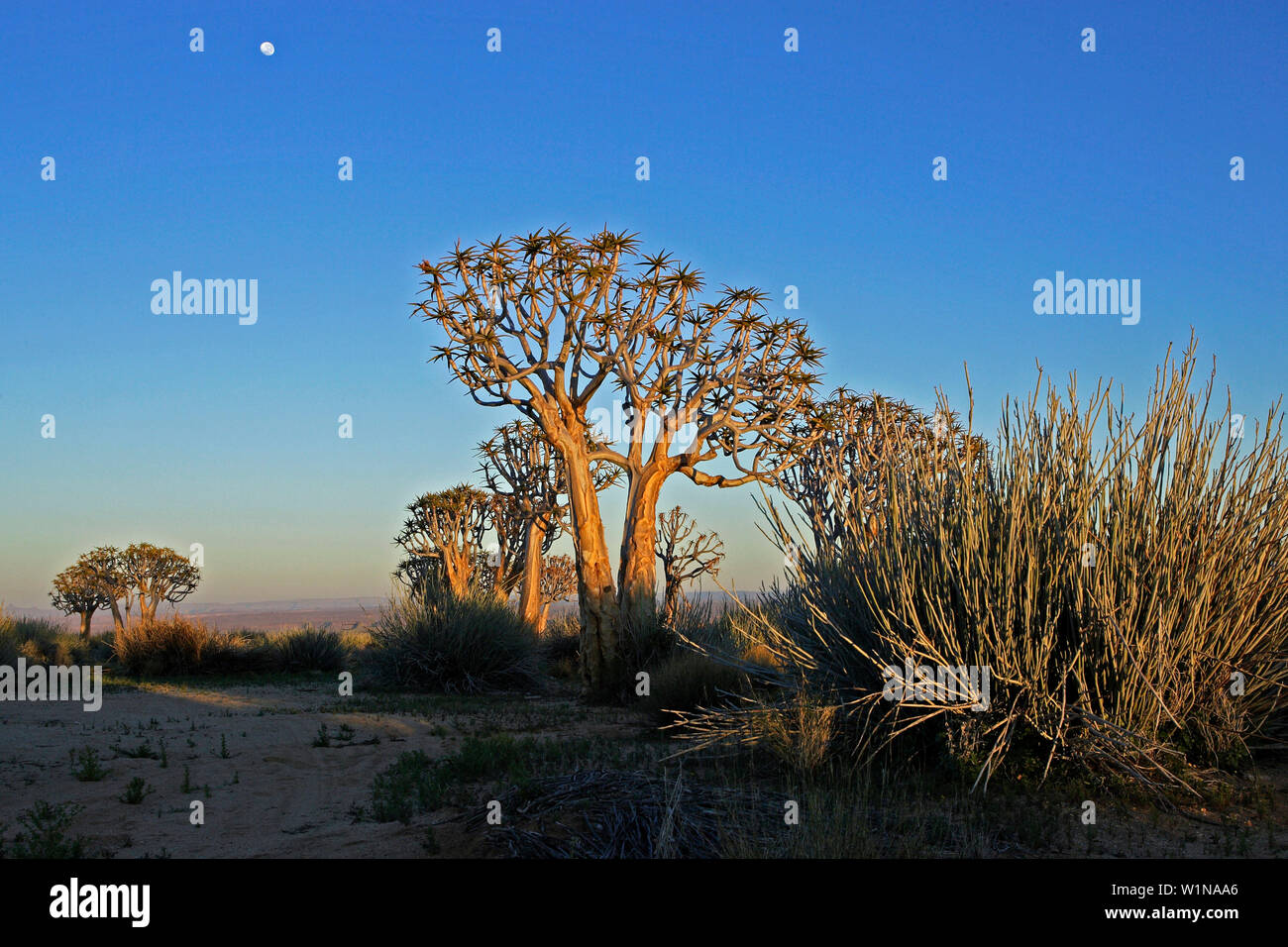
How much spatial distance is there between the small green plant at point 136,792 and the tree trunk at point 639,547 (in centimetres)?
777

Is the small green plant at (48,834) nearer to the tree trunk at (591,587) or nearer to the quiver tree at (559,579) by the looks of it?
the tree trunk at (591,587)

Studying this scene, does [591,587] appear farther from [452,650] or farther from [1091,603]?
[1091,603]

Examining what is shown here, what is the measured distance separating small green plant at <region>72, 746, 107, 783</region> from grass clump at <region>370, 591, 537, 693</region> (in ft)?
24.0

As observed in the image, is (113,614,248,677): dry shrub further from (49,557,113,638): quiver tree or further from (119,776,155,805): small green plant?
(49,557,113,638): quiver tree

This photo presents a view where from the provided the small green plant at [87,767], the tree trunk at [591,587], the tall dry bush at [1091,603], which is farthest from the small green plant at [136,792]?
the tree trunk at [591,587]

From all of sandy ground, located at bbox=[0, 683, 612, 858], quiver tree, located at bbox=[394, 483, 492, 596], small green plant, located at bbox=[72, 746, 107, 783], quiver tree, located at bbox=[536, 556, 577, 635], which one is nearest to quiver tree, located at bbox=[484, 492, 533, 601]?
quiver tree, located at bbox=[394, 483, 492, 596]

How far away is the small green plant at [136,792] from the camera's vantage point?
20.6 ft

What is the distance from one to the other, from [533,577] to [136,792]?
15148 mm

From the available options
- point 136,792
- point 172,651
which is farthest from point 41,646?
point 136,792

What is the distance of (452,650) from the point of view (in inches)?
591

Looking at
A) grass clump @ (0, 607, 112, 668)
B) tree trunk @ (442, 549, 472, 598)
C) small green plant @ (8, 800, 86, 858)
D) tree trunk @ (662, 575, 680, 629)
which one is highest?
tree trunk @ (442, 549, 472, 598)

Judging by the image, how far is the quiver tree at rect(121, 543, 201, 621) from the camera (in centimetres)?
3186
